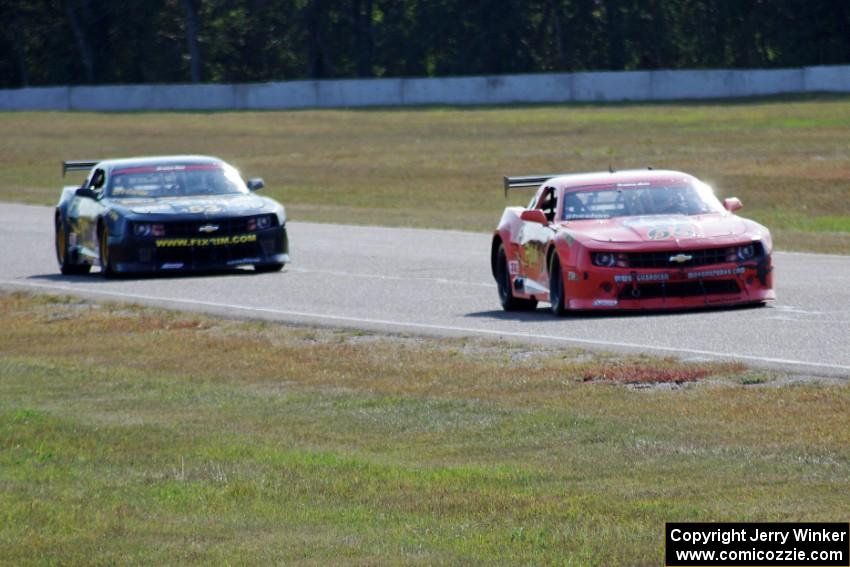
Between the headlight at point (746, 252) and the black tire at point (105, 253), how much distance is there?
29.7 feet

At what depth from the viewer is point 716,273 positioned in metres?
15.7

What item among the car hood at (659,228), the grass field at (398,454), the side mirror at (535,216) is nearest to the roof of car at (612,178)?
the side mirror at (535,216)

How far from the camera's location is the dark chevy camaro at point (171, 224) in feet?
71.6

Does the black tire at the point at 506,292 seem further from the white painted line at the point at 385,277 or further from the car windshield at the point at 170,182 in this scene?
the car windshield at the point at 170,182

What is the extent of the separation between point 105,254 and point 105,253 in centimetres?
2

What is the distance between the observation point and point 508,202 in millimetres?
38281

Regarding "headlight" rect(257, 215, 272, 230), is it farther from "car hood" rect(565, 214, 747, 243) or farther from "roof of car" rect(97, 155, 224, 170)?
"car hood" rect(565, 214, 747, 243)

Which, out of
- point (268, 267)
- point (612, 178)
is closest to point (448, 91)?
point (268, 267)

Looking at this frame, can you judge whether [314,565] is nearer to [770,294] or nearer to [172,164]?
[770,294]

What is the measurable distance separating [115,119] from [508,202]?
131 ft

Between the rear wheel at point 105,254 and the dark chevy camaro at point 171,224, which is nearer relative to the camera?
the dark chevy camaro at point 171,224

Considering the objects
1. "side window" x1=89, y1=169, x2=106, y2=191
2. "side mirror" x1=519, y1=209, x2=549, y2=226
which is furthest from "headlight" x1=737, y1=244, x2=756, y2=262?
"side window" x1=89, y1=169, x2=106, y2=191

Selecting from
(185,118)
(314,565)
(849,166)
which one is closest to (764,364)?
(314,565)

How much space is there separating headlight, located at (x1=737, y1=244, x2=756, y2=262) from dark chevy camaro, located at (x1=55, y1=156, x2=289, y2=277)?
7719 millimetres
